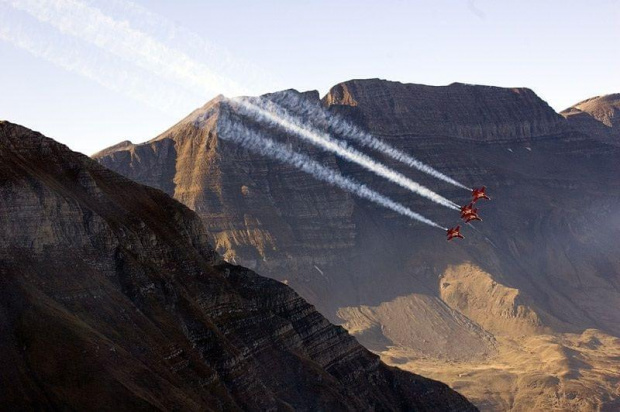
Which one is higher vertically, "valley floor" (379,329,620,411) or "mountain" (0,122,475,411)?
"mountain" (0,122,475,411)

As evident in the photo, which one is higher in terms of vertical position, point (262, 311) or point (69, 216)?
point (69, 216)

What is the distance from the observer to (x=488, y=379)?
625 ft

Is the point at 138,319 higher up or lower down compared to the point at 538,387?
higher up

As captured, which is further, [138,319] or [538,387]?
[538,387]

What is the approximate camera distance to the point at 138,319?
83312 mm

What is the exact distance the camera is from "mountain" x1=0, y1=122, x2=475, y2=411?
69.8 m

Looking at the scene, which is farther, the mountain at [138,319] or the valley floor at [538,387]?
the valley floor at [538,387]

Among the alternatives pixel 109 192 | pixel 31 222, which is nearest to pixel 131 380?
pixel 31 222

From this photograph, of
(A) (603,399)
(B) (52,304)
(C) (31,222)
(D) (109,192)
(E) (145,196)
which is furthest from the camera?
(A) (603,399)

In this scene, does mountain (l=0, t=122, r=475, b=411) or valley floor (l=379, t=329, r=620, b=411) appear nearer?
mountain (l=0, t=122, r=475, b=411)

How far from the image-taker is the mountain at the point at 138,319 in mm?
69812

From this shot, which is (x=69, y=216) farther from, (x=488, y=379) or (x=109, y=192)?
(x=488, y=379)

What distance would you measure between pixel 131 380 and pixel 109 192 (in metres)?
32.2

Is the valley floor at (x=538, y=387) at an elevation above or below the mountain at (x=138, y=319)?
below
